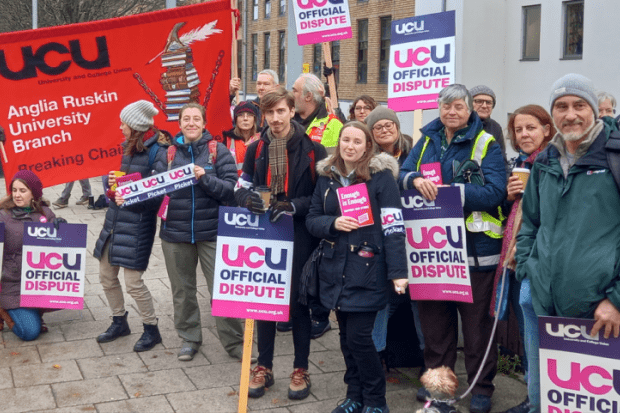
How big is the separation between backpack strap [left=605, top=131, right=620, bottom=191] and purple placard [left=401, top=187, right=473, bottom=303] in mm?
1235

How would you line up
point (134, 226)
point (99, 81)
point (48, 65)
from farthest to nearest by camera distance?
point (99, 81) < point (48, 65) < point (134, 226)

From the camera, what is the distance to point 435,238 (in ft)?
15.8

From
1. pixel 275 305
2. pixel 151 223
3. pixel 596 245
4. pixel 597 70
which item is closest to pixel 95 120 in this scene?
pixel 151 223

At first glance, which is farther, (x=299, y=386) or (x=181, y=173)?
(x=181, y=173)

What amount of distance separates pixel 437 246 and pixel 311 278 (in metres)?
0.83

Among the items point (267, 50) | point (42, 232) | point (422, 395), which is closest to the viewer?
point (422, 395)

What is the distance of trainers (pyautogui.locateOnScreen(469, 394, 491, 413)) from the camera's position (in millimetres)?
4852

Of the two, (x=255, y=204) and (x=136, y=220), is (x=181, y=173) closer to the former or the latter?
(x=136, y=220)

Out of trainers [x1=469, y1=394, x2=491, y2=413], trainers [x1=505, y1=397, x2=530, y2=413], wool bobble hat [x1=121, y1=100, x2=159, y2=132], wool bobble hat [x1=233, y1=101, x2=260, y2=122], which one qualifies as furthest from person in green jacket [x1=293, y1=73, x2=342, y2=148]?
trainers [x1=505, y1=397, x2=530, y2=413]

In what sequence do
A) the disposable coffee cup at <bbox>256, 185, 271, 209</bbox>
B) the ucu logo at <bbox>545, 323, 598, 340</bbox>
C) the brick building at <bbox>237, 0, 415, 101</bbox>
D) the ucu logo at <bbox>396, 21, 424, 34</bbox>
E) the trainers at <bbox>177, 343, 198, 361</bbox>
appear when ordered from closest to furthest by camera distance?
the ucu logo at <bbox>545, 323, 598, 340</bbox> < the disposable coffee cup at <bbox>256, 185, 271, 209</bbox> < the trainers at <bbox>177, 343, 198, 361</bbox> < the ucu logo at <bbox>396, 21, 424, 34</bbox> < the brick building at <bbox>237, 0, 415, 101</bbox>

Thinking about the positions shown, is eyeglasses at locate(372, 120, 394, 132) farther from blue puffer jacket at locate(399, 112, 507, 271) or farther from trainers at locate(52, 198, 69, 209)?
trainers at locate(52, 198, 69, 209)

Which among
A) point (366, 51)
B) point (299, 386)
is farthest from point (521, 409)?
point (366, 51)

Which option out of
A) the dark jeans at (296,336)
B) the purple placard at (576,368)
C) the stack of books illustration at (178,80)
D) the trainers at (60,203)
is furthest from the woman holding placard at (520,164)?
the trainers at (60,203)

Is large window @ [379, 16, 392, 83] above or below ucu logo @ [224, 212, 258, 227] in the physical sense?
above
